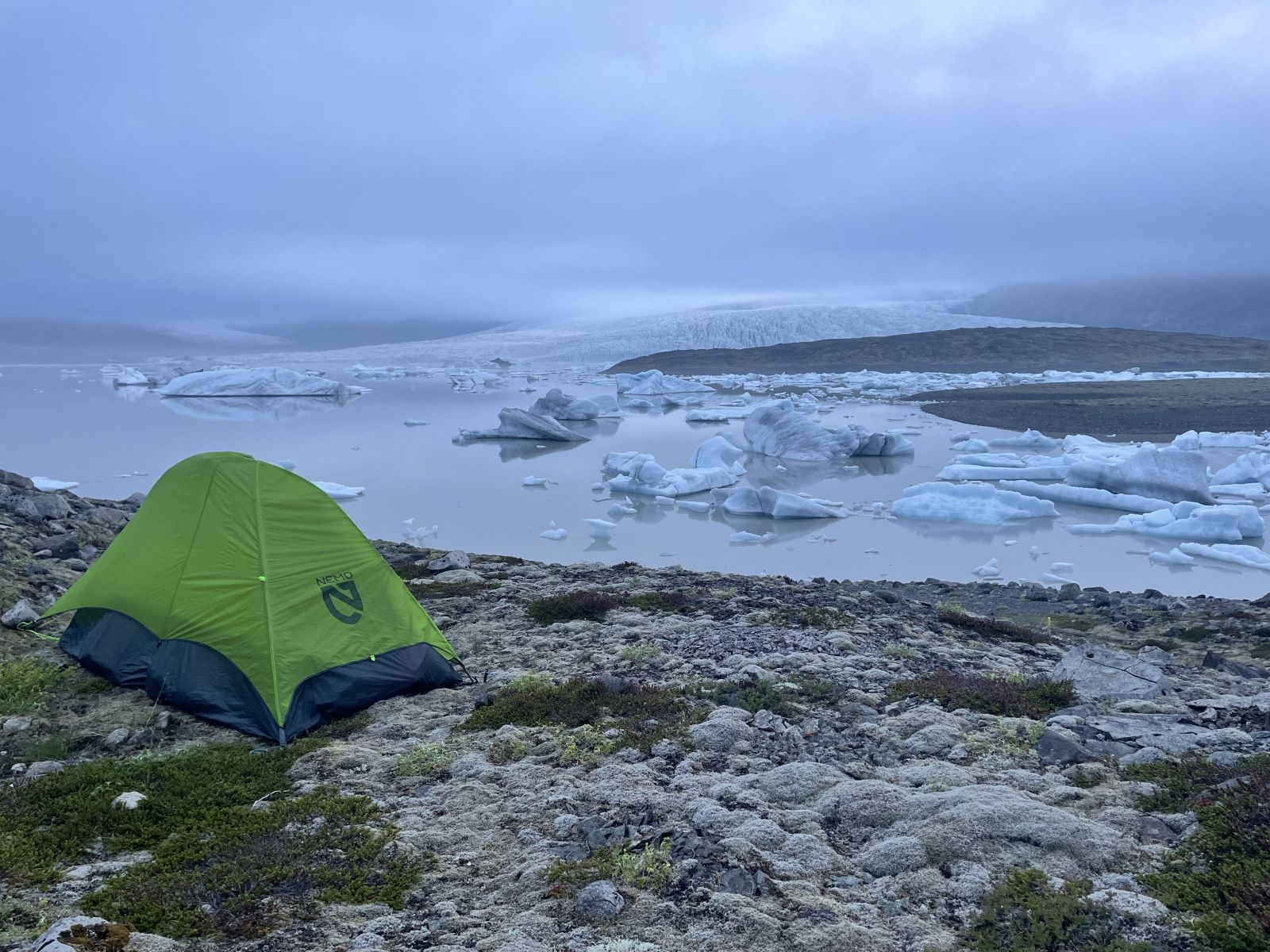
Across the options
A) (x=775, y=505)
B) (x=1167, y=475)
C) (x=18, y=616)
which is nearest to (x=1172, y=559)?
(x=1167, y=475)

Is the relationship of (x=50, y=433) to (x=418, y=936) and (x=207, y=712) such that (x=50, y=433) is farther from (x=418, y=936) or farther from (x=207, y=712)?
(x=418, y=936)

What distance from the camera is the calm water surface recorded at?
13344 mm

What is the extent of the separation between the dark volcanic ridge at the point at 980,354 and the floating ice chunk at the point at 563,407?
34.4 m

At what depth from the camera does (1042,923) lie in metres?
3.32

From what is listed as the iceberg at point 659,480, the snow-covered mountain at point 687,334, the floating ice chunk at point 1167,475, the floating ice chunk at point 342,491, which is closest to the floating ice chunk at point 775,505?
the iceberg at point 659,480

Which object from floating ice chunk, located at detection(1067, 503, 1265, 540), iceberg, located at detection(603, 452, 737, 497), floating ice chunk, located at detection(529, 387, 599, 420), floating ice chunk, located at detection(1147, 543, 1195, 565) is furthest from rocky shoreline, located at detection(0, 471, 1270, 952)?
floating ice chunk, located at detection(529, 387, 599, 420)

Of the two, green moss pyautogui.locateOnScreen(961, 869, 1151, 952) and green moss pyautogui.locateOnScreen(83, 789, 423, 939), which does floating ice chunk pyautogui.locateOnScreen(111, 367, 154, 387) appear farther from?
green moss pyautogui.locateOnScreen(961, 869, 1151, 952)

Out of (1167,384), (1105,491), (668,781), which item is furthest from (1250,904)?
(1167,384)

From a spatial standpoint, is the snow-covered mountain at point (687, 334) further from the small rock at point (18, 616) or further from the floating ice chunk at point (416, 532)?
the small rock at point (18, 616)

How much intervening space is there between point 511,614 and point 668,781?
4163mm

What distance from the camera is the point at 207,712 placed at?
19.6ft

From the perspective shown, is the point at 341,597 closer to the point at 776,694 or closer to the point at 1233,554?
the point at 776,694

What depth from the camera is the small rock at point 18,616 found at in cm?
731

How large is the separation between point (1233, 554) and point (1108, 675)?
868 cm
